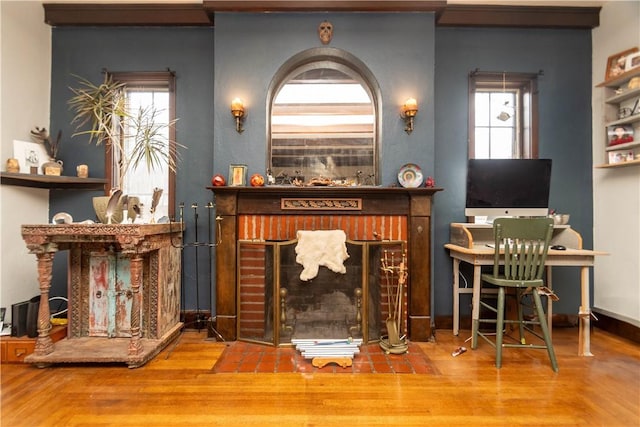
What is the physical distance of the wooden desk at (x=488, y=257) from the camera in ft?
8.25

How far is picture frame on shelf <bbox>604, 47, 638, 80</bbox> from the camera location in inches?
114

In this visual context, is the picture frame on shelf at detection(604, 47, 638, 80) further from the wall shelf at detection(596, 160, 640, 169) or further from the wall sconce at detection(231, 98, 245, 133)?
the wall sconce at detection(231, 98, 245, 133)

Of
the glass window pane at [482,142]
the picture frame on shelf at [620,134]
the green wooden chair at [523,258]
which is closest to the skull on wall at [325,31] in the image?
the glass window pane at [482,142]

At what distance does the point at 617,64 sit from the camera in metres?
2.96

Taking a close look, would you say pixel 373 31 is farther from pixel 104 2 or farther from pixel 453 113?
pixel 104 2

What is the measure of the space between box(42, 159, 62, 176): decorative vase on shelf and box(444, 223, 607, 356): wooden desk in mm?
3693

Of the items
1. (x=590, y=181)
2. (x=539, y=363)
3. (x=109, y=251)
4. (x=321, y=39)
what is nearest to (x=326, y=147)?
(x=321, y=39)

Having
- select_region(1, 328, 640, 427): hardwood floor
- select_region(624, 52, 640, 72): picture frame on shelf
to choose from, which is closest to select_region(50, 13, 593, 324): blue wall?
select_region(624, 52, 640, 72): picture frame on shelf

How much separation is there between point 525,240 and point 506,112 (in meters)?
1.57

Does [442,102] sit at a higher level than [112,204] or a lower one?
higher

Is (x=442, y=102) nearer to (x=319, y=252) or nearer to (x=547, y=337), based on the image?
(x=319, y=252)

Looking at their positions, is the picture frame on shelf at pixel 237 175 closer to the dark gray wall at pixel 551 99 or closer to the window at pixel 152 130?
the window at pixel 152 130

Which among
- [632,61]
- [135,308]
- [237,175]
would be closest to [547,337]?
[632,61]

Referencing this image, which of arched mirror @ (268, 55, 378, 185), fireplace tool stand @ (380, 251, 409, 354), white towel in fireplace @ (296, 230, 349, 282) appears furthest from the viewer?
arched mirror @ (268, 55, 378, 185)
